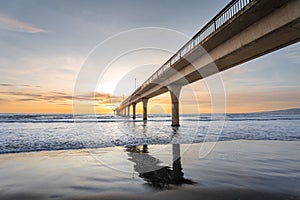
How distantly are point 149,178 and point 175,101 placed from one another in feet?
85.5

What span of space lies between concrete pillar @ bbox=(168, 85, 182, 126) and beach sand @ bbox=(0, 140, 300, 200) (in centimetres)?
2259

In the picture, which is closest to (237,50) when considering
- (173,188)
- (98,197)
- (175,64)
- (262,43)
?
(262,43)

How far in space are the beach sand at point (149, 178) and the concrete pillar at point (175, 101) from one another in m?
22.6

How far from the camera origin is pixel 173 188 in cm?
415

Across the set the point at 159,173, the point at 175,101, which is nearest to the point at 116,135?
the point at 159,173

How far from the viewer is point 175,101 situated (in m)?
30.6

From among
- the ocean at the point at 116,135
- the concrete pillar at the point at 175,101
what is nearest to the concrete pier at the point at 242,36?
the ocean at the point at 116,135

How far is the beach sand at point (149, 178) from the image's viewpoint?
387cm

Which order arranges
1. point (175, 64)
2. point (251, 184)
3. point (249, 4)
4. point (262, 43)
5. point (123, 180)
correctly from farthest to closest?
point (175, 64), point (262, 43), point (249, 4), point (123, 180), point (251, 184)

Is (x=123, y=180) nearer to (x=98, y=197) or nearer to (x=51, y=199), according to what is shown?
(x=98, y=197)

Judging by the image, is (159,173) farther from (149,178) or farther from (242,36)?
(242,36)

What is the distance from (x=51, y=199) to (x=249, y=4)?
1108 centimetres

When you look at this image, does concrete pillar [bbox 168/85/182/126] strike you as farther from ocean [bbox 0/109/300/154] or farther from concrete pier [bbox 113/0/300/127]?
concrete pier [bbox 113/0/300/127]

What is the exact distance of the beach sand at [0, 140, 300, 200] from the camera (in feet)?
12.7
